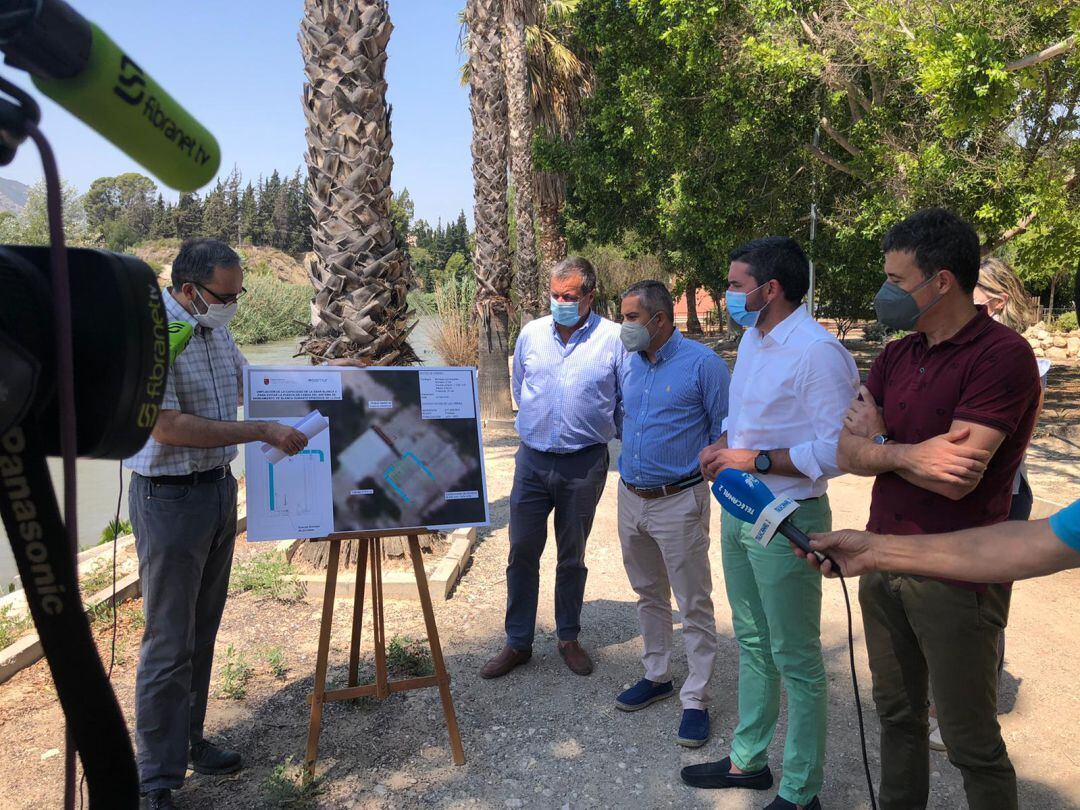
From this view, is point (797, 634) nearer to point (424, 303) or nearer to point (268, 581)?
point (268, 581)

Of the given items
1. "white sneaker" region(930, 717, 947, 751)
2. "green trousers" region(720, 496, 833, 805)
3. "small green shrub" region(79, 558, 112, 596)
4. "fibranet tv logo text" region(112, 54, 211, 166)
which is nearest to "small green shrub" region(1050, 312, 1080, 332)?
"white sneaker" region(930, 717, 947, 751)

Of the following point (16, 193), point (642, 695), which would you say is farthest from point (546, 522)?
point (16, 193)

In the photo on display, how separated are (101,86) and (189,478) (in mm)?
2698

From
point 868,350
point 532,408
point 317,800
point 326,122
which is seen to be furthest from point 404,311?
point 868,350

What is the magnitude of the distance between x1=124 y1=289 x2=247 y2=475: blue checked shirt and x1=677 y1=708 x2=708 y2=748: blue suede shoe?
2.47 meters

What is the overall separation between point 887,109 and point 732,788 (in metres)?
11.2

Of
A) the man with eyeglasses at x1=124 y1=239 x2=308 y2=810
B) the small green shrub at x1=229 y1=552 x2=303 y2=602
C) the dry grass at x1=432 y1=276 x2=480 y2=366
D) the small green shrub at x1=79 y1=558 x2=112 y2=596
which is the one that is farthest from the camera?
the dry grass at x1=432 y1=276 x2=480 y2=366

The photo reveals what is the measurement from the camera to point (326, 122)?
5.70 m

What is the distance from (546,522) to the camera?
4.68 meters

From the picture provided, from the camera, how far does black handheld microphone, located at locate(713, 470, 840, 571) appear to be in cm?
220

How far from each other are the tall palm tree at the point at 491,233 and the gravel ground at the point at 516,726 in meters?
7.18

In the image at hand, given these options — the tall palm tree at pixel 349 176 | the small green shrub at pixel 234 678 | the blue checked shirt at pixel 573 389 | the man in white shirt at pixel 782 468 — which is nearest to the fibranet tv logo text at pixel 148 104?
the man in white shirt at pixel 782 468

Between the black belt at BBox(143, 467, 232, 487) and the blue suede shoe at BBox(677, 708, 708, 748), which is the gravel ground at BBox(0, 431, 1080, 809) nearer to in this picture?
the blue suede shoe at BBox(677, 708, 708, 748)

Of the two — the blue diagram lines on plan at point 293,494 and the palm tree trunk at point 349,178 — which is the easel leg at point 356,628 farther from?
the palm tree trunk at point 349,178
